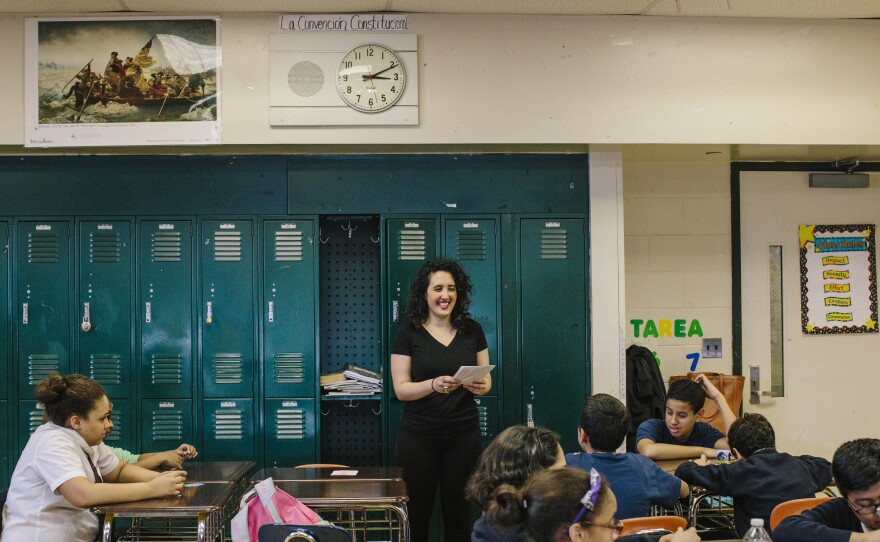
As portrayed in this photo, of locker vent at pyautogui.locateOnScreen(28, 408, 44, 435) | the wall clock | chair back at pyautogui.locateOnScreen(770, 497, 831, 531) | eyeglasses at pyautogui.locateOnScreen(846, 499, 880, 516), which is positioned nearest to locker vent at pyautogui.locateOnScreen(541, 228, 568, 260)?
the wall clock

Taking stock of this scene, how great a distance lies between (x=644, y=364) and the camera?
4.68 metres

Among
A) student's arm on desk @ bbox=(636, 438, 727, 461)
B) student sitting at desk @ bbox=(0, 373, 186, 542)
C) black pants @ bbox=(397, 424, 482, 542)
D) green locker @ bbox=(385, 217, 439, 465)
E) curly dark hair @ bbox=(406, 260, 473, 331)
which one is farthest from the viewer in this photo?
green locker @ bbox=(385, 217, 439, 465)

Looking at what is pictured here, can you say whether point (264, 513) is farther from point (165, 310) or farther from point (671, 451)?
point (165, 310)

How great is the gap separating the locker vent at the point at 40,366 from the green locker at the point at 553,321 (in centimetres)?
270

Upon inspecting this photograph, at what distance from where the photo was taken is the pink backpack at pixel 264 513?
260 cm

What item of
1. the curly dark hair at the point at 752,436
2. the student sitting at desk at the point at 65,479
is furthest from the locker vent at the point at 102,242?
the curly dark hair at the point at 752,436

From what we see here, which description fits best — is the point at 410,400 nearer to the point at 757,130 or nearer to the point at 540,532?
the point at 540,532

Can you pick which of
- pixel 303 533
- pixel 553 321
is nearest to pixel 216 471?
pixel 303 533

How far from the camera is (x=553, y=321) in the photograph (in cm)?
455

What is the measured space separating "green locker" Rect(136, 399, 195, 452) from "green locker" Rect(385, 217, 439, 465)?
115cm

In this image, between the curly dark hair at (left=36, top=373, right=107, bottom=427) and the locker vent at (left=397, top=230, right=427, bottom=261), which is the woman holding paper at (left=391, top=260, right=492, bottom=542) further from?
the curly dark hair at (left=36, top=373, right=107, bottom=427)

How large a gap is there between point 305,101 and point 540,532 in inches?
121

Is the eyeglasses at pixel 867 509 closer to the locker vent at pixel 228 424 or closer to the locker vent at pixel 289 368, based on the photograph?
the locker vent at pixel 289 368

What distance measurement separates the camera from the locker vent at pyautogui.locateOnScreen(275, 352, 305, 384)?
4.47 metres
